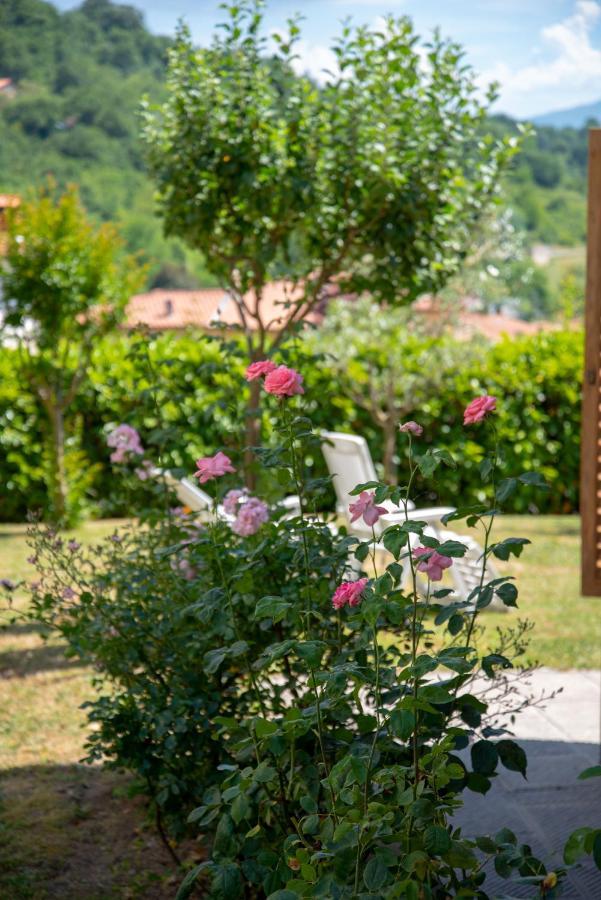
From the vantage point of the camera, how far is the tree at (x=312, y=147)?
15.9ft

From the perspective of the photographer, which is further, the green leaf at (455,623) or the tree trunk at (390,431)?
the tree trunk at (390,431)

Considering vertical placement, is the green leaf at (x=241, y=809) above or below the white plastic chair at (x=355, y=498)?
above

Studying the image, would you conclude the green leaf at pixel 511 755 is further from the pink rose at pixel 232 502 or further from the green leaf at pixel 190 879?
the pink rose at pixel 232 502

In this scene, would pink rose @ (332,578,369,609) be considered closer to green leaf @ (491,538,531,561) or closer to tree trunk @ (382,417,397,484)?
green leaf @ (491,538,531,561)

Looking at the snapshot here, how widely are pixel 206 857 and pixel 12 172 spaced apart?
29988 mm

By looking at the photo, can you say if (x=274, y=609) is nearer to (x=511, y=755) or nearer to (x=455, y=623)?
(x=455, y=623)

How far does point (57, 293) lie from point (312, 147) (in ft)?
13.2

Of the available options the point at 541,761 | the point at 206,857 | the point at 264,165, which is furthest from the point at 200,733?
the point at 264,165

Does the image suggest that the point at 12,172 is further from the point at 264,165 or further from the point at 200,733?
the point at 200,733

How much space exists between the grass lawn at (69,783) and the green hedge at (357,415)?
3.29 meters

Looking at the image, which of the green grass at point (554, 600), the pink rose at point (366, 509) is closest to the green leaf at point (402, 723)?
the pink rose at point (366, 509)

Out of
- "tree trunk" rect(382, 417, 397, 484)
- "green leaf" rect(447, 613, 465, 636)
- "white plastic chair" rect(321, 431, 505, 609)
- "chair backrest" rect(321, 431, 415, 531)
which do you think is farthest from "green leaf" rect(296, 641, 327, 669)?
"tree trunk" rect(382, 417, 397, 484)

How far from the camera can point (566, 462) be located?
10062 mm

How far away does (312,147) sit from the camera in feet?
16.3
